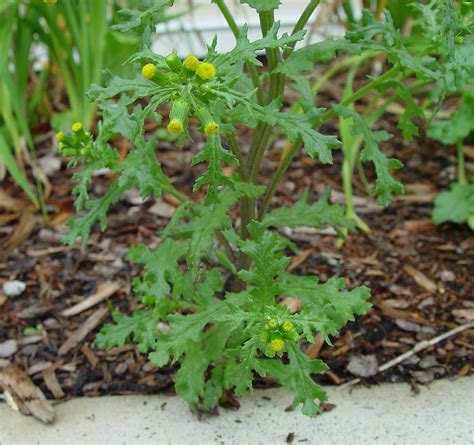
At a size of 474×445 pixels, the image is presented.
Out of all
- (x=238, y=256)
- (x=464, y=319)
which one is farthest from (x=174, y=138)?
(x=464, y=319)

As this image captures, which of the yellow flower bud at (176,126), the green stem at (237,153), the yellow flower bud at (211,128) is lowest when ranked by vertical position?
the green stem at (237,153)

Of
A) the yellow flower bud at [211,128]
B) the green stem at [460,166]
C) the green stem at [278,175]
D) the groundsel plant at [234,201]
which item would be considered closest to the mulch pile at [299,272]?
the green stem at [460,166]

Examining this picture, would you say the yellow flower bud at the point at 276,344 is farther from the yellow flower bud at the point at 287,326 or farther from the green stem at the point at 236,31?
the green stem at the point at 236,31

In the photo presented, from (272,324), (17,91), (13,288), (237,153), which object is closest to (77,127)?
(237,153)

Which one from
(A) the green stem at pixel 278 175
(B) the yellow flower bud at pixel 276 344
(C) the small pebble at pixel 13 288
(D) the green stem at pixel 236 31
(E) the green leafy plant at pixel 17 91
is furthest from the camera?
(E) the green leafy plant at pixel 17 91

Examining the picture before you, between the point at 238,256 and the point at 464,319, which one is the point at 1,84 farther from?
the point at 464,319

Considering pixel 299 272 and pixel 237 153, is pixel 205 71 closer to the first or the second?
pixel 237 153

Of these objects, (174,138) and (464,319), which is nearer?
(464,319)
